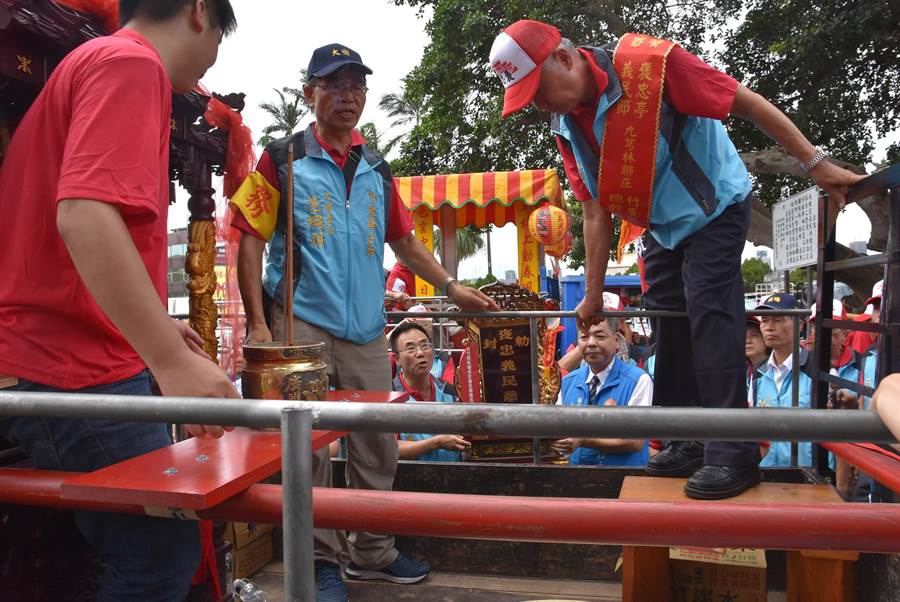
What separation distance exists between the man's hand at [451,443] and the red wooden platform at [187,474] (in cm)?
220

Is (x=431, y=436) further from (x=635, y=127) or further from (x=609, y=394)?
(x=635, y=127)

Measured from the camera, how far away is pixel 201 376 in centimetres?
118

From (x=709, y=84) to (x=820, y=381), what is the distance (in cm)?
119

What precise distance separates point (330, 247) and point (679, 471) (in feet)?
5.04

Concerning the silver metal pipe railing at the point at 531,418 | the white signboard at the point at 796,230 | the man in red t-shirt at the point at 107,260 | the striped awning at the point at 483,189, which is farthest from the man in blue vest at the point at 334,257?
the striped awning at the point at 483,189

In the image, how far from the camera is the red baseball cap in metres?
2.19

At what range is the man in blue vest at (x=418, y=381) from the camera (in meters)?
3.66

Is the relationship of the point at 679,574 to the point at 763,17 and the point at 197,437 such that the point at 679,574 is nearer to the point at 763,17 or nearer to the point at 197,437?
the point at 197,437

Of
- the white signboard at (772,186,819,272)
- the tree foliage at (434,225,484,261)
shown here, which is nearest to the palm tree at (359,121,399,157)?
the tree foliage at (434,225,484,261)

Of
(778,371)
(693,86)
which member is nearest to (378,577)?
(693,86)

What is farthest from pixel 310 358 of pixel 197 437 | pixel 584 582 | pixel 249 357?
pixel 584 582

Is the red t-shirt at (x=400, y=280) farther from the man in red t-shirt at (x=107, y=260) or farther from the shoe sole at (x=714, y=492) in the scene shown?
the man in red t-shirt at (x=107, y=260)

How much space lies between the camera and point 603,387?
12.6 feet

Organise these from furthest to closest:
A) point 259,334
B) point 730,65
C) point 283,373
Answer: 1. point 730,65
2. point 259,334
3. point 283,373
